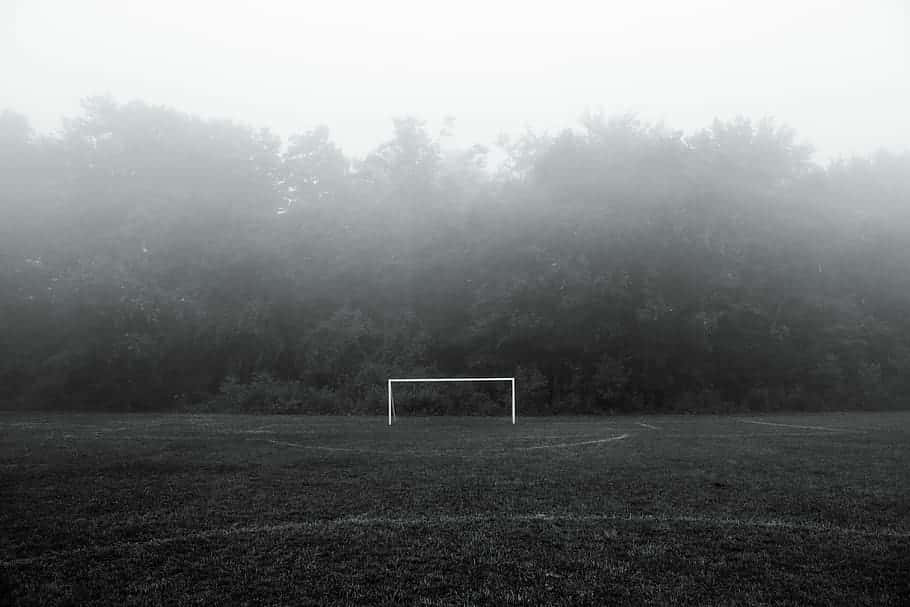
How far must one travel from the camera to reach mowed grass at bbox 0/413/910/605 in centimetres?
290

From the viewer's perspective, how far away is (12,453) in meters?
7.25

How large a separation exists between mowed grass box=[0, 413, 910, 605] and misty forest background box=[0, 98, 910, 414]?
9031 millimetres

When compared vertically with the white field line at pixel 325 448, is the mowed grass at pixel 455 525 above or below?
above

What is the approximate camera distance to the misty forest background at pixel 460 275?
55.2 ft

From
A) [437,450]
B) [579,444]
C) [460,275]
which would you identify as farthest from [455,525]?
[460,275]

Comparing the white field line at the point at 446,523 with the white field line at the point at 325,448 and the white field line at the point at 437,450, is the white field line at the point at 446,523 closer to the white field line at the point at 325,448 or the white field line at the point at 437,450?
the white field line at the point at 437,450

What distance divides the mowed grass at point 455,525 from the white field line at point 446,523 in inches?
0.9

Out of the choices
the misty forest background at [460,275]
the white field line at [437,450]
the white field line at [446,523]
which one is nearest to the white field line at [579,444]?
the white field line at [437,450]

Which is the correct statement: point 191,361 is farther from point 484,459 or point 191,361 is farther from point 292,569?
point 292,569

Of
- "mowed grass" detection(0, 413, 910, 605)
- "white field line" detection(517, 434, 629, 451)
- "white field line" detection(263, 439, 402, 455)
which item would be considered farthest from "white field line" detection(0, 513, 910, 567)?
"white field line" detection(517, 434, 629, 451)

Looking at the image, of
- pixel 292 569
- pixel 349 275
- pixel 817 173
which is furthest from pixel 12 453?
pixel 817 173

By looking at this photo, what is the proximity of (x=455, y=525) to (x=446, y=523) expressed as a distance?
0.25 feet

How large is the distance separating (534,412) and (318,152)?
11.3m

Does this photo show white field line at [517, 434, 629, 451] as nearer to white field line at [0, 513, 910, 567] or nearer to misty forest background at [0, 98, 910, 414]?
white field line at [0, 513, 910, 567]
